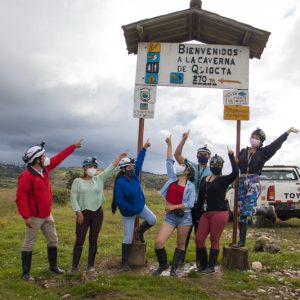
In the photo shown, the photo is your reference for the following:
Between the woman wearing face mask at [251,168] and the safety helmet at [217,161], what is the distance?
0.59 metres

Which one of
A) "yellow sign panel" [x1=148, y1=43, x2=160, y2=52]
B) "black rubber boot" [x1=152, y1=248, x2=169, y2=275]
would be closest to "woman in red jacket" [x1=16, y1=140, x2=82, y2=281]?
"black rubber boot" [x1=152, y1=248, x2=169, y2=275]

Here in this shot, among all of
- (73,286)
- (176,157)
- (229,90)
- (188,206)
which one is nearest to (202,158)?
(176,157)

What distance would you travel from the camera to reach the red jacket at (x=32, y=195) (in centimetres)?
659

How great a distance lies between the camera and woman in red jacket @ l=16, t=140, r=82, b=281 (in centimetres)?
664

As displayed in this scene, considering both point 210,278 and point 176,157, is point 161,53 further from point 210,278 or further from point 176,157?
point 210,278

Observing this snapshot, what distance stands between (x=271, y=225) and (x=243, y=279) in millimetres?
8679

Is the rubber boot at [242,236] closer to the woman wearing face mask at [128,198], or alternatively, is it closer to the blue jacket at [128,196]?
the woman wearing face mask at [128,198]

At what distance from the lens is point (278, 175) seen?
14.6 metres

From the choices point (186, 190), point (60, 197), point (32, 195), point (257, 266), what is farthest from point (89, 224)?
point (60, 197)

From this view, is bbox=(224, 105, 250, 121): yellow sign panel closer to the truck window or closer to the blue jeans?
the blue jeans

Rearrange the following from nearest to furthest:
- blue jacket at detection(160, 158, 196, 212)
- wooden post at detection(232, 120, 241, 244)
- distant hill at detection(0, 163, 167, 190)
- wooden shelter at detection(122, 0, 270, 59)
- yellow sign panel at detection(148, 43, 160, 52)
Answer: blue jacket at detection(160, 158, 196, 212) < wooden post at detection(232, 120, 241, 244) < wooden shelter at detection(122, 0, 270, 59) < yellow sign panel at detection(148, 43, 160, 52) < distant hill at detection(0, 163, 167, 190)

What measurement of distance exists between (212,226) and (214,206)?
1.07 feet

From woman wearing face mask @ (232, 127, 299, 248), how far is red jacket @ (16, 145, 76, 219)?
132 inches

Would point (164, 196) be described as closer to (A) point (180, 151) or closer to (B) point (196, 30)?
(A) point (180, 151)
